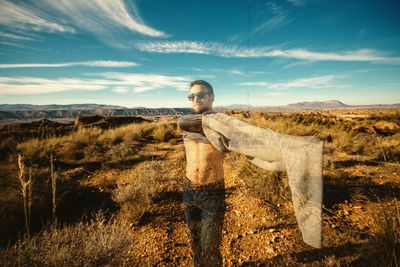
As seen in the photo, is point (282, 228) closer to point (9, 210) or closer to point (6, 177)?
point (9, 210)

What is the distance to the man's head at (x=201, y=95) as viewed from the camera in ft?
6.39

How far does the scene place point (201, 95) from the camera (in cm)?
194

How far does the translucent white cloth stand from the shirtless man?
64cm

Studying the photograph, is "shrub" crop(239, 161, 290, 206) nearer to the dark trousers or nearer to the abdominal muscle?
the dark trousers

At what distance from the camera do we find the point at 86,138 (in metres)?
10.8

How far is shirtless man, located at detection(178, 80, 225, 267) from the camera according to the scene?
6.41 feet

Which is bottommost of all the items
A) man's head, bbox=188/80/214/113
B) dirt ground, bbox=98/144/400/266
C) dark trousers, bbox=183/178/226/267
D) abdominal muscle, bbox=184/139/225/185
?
dirt ground, bbox=98/144/400/266

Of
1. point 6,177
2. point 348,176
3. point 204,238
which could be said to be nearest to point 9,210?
point 6,177

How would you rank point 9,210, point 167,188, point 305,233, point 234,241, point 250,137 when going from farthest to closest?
point 167,188
point 9,210
point 234,241
point 250,137
point 305,233

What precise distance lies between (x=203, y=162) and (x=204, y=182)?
0.20 m

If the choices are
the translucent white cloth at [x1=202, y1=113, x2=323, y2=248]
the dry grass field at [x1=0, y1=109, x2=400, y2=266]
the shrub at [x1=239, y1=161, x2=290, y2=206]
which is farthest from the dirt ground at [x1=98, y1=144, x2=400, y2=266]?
the translucent white cloth at [x1=202, y1=113, x2=323, y2=248]

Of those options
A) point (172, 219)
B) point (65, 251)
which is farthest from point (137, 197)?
point (65, 251)

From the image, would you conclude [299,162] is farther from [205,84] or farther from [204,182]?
[205,84]

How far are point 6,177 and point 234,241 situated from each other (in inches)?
201
